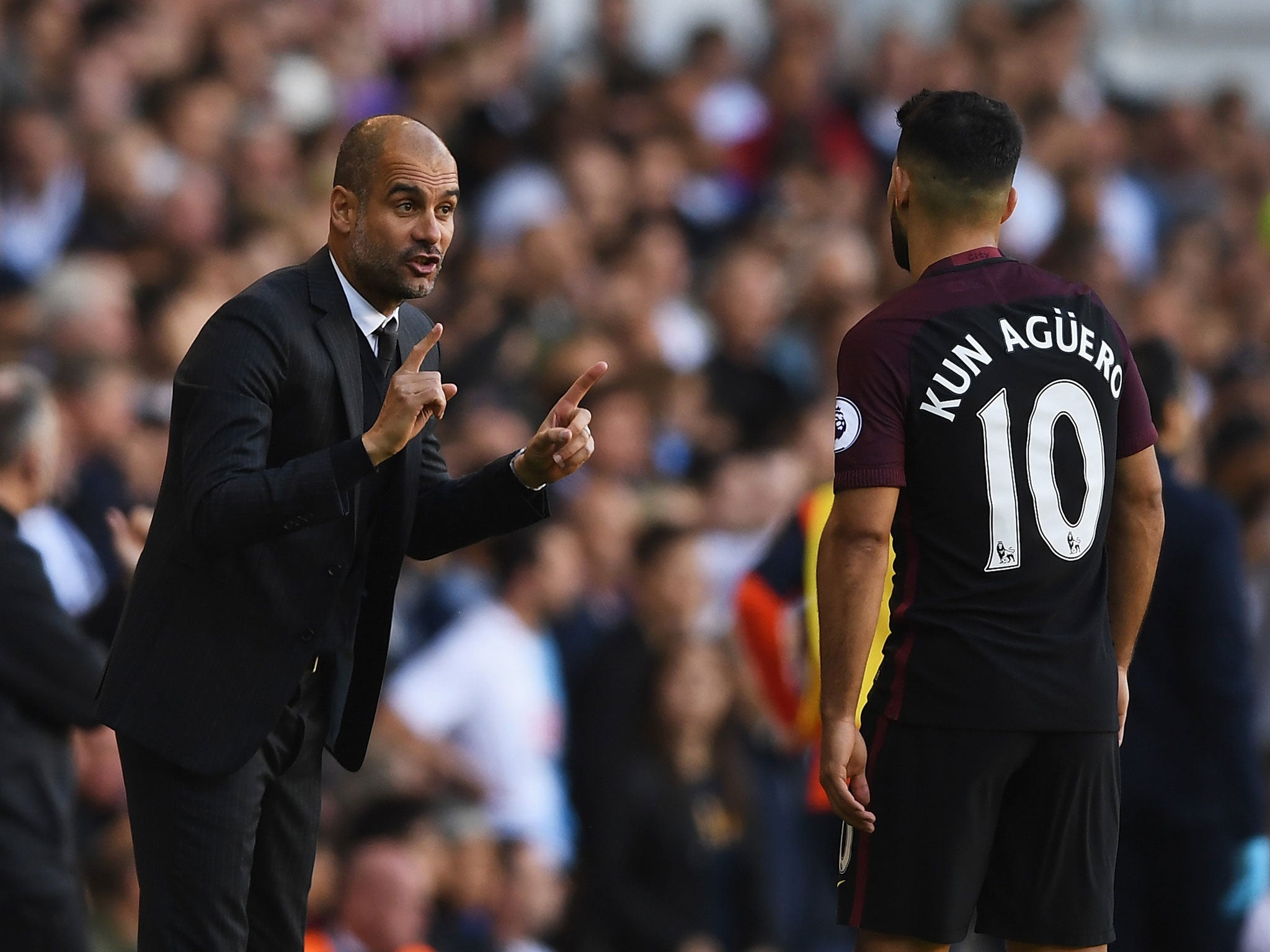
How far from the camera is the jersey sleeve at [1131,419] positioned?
13.4 feet

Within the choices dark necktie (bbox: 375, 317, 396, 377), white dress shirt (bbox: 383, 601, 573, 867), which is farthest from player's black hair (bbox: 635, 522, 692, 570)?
dark necktie (bbox: 375, 317, 396, 377)

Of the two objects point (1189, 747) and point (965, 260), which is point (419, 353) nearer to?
point (965, 260)

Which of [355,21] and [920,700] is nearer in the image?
[920,700]

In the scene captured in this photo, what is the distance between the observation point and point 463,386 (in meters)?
8.84

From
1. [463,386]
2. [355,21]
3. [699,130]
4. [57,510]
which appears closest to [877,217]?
Answer: [699,130]

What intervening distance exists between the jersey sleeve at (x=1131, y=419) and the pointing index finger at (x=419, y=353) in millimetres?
1378

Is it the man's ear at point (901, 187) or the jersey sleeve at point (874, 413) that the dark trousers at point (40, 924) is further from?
the man's ear at point (901, 187)

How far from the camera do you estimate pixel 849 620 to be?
12.7 ft

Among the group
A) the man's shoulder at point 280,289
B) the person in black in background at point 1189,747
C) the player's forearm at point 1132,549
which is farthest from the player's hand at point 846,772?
the person in black in background at point 1189,747

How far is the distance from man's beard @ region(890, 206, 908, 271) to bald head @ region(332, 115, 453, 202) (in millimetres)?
915

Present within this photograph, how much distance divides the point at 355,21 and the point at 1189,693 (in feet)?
24.2

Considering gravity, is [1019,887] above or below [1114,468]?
below

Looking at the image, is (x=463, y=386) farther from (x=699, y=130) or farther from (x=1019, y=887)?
(x=1019, y=887)

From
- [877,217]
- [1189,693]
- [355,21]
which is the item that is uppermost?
[355,21]
